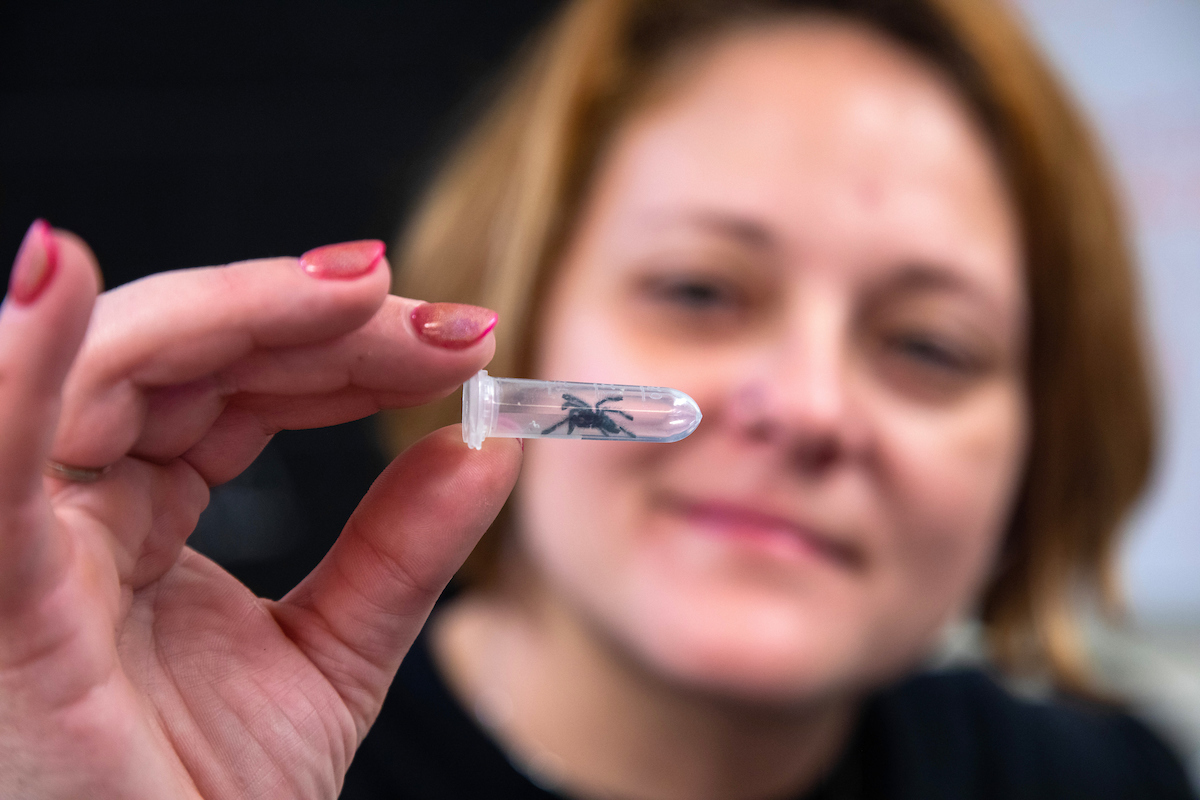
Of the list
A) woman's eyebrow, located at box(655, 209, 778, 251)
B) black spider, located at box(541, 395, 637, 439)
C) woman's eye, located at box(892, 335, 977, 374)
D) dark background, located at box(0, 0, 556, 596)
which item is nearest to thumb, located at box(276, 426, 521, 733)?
black spider, located at box(541, 395, 637, 439)

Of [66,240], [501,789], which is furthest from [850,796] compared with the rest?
[66,240]

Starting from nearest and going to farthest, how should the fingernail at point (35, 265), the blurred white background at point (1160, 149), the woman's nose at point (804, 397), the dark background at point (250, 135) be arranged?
1. the fingernail at point (35, 265)
2. the woman's nose at point (804, 397)
3. the dark background at point (250, 135)
4. the blurred white background at point (1160, 149)

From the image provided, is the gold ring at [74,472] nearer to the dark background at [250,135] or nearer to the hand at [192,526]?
the hand at [192,526]

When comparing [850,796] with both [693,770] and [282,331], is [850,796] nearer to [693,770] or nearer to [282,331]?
[693,770]

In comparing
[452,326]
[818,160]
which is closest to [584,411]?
[452,326]

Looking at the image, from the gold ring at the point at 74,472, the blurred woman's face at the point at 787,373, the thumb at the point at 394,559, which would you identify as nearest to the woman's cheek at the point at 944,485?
the blurred woman's face at the point at 787,373

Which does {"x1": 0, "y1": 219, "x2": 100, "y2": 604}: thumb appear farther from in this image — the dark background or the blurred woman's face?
the dark background
